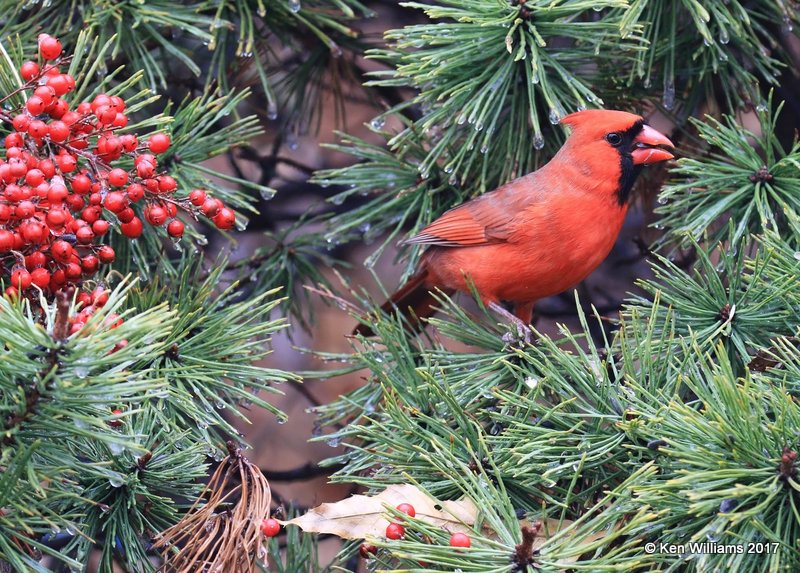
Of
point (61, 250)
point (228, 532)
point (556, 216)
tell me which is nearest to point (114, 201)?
point (61, 250)

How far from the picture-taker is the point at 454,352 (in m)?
2.13

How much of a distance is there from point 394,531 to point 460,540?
0.46ft

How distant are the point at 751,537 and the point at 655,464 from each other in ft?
0.65

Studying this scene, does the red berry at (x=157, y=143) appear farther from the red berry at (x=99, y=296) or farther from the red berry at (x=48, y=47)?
the red berry at (x=99, y=296)

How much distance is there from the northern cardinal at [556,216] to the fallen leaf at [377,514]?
0.87 metres

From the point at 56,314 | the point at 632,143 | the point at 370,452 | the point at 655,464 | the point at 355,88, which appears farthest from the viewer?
the point at 355,88

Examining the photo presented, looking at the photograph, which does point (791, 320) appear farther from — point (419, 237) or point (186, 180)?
point (186, 180)

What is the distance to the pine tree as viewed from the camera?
4.25 feet

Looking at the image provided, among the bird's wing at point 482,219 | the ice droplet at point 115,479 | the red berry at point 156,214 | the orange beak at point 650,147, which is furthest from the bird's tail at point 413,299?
the ice droplet at point 115,479

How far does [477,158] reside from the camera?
93.6 inches

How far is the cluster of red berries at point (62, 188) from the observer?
156 centimetres

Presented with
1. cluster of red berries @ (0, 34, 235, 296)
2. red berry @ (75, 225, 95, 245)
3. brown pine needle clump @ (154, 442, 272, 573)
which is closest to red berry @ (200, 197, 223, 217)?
cluster of red berries @ (0, 34, 235, 296)

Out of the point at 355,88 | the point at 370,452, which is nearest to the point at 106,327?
the point at 370,452

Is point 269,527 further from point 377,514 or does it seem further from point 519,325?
point 519,325
